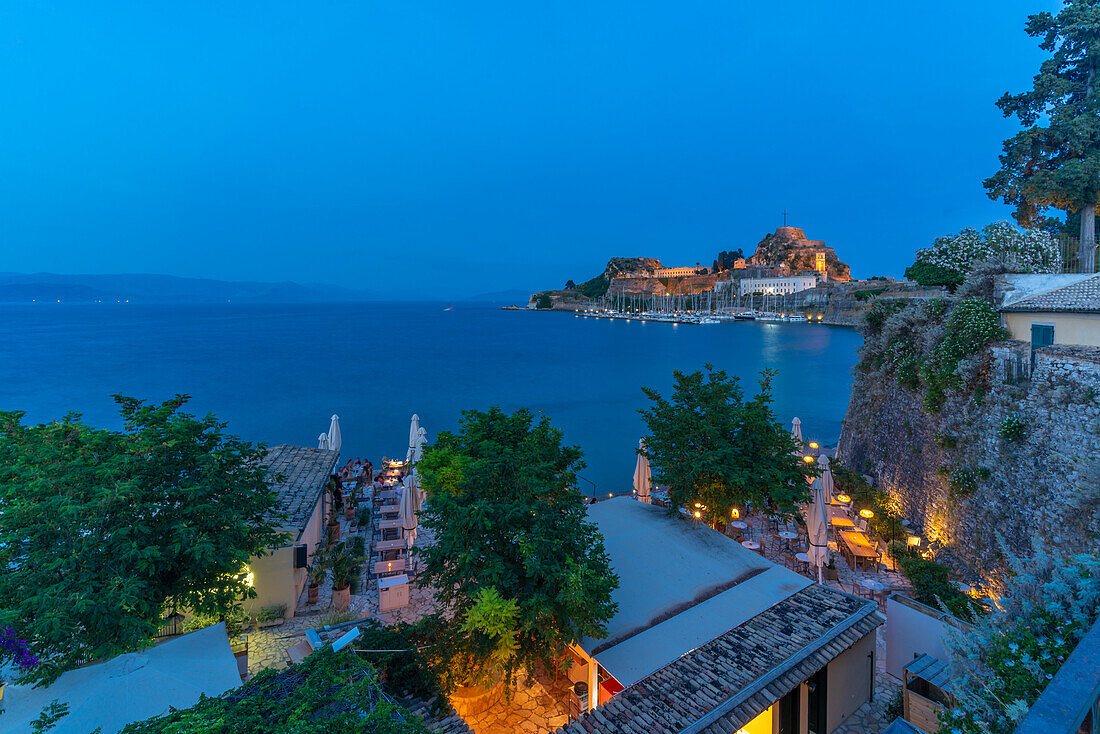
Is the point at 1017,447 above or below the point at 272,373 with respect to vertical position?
above

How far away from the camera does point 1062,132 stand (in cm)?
1738

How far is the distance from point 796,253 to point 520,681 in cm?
14342

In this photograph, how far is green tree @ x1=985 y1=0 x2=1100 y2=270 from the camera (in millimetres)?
16906

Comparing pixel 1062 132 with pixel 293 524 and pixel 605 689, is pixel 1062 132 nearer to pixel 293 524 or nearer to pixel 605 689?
pixel 605 689

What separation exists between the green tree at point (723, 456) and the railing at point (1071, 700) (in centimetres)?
921

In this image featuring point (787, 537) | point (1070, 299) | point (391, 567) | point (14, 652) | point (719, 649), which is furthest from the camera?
point (787, 537)

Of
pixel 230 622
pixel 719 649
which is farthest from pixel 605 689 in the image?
pixel 230 622

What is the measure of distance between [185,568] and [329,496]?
7.38m

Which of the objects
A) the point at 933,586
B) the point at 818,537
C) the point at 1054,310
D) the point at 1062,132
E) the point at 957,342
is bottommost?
the point at 933,586

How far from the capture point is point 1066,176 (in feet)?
54.6

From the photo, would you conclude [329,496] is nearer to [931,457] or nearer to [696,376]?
[696,376]

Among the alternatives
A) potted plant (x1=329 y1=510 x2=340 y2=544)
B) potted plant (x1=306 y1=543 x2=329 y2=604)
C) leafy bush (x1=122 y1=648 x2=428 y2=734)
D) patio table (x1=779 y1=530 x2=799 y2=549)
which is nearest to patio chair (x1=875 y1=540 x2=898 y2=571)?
patio table (x1=779 y1=530 x2=799 y2=549)

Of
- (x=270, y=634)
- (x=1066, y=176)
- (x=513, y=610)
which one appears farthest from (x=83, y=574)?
(x=1066, y=176)

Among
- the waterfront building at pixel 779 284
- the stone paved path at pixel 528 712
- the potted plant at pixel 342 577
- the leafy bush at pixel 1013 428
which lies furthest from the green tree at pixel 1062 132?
the waterfront building at pixel 779 284
